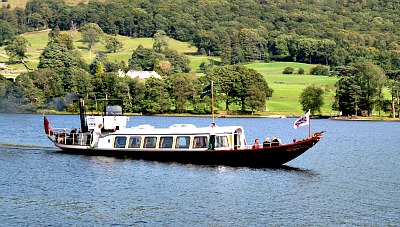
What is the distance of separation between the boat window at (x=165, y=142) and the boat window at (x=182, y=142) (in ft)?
2.67

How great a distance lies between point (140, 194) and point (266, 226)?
45.7ft

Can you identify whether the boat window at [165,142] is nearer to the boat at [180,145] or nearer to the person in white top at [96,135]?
the boat at [180,145]

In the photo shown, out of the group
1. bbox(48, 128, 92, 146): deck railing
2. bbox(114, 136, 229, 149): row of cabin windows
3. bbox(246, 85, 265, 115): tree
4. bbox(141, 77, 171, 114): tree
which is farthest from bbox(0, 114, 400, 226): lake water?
bbox(141, 77, 171, 114): tree

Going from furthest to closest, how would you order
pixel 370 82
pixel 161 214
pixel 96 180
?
1. pixel 370 82
2. pixel 96 180
3. pixel 161 214

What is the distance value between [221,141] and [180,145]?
4735 millimetres

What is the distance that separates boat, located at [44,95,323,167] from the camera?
71625 millimetres

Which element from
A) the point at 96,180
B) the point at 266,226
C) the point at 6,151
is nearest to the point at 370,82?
the point at 6,151

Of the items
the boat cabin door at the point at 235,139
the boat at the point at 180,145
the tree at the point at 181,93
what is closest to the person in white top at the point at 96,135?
the boat at the point at 180,145

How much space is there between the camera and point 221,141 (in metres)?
72.8

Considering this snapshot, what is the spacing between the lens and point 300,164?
258 ft

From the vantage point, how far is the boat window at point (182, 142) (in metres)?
74.4

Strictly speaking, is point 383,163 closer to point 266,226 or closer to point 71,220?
point 266,226

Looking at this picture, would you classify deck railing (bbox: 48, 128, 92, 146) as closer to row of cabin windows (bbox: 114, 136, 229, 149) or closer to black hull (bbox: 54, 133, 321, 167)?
row of cabin windows (bbox: 114, 136, 229, 149)

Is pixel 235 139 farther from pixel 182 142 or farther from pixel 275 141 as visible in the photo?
pixel 182 142
